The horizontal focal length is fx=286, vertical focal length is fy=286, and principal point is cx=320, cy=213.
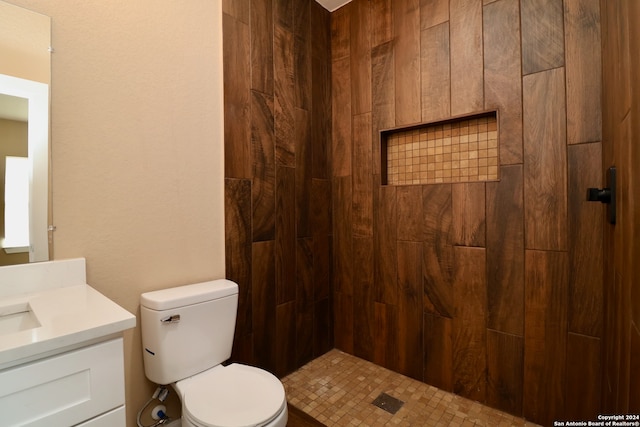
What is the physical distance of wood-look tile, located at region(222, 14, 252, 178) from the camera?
5.35ft

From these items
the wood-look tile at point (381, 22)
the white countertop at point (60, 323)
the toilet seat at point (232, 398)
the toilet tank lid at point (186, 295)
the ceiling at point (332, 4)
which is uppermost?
the ceiling at point (332, 4)

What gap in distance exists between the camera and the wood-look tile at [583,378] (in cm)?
132

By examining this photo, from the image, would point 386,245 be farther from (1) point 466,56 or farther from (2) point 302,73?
(2) point 302,73

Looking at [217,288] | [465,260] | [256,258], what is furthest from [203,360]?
[465,260]

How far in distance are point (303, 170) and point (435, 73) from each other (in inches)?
40.6

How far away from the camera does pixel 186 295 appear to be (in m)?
1.31

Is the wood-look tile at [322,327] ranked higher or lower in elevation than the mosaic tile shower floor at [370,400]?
higher

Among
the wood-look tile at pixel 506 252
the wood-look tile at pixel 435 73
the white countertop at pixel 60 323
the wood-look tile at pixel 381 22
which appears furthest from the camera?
the wood-look tile at pixel 381 22

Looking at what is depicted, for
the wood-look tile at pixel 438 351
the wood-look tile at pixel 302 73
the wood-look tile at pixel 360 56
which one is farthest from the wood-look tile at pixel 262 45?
the wood-look tile at pixel 438 351

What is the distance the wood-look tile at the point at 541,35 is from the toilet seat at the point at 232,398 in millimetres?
1938

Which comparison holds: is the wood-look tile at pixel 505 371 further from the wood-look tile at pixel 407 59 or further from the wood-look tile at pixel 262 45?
the wood-look tile at pixel 262 45

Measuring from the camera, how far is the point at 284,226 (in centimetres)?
192

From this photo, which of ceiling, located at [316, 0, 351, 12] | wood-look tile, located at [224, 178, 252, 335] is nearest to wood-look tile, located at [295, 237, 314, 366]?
wood-look tile, located at [224, 178, 252, 335]

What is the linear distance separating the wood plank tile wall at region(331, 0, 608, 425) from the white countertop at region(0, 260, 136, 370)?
1577 mm
